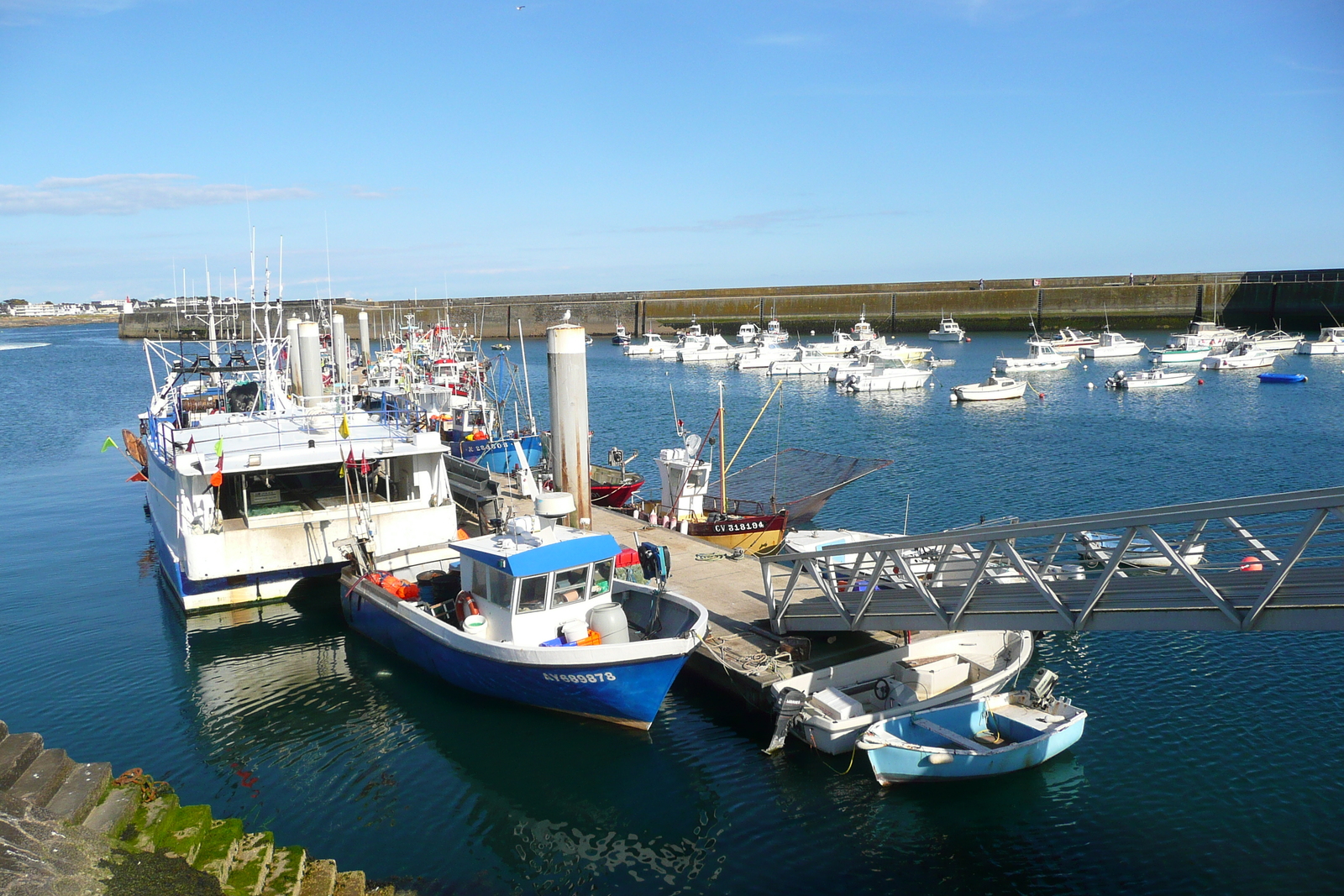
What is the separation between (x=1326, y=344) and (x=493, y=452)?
81757 mm

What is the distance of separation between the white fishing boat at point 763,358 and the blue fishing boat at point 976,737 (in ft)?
253

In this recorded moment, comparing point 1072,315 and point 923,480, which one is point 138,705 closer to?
point 923,480

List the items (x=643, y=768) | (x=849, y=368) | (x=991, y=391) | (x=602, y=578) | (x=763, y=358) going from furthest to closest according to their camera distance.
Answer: (x=763, y=358), (x=849, y=368), (x=991, y=391), (x=602, y=578), (x=643, y=768)

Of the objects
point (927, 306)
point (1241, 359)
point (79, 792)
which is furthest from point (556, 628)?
point (927, 306)

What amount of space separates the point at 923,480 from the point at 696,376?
170 feet

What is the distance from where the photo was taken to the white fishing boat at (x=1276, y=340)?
276 ft

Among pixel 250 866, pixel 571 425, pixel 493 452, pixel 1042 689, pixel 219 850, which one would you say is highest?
pixel 571 425

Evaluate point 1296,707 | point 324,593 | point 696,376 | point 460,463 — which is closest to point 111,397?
point 696,376

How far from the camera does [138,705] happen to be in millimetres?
18359

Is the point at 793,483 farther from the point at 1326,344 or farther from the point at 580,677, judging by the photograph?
the point at 1326,344

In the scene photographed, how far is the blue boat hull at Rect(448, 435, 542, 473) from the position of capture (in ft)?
117

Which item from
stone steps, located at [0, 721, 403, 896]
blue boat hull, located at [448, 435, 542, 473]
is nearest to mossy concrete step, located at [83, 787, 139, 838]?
stone steps, located at [0, 721, 403, 896]

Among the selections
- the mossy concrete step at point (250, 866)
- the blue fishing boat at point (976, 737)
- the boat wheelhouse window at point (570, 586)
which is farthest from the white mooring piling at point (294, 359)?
the blue fishing boat at point (976, 737)

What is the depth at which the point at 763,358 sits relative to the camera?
94562mm
